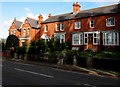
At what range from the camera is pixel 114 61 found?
13.2 meters

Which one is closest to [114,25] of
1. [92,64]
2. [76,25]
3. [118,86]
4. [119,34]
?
[119,34]

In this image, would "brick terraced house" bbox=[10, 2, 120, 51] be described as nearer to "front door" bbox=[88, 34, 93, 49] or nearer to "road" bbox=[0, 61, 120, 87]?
"front door" bbox=[88, 34, 93, 49]

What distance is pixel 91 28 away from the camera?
2536cm

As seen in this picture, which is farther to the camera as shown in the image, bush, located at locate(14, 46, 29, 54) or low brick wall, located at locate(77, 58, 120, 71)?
bush, located at locate(14, 46, 29, 54)

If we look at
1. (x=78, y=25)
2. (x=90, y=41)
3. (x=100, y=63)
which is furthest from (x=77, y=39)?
(x=100, y=63)

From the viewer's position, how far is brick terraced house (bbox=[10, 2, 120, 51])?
22766 millimetres

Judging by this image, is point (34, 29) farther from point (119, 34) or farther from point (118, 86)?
point (118, 86)

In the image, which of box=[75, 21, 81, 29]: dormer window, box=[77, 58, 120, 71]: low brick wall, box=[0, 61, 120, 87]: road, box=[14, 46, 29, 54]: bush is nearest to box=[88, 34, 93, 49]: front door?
box=[75, 21, 81, 29]: dormer window

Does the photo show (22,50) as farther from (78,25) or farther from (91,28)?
(91,28)

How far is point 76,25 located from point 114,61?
15.8 meters

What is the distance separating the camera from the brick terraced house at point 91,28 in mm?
22766

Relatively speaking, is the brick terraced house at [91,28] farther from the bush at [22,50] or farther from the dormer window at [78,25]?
the bush at [22,50]

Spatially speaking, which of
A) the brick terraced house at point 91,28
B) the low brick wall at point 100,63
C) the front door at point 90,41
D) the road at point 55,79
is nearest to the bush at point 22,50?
the brick terraced house at point 91,28

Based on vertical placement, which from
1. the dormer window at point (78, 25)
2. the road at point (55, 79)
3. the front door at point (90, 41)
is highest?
the dormer window at point (78, 25)
